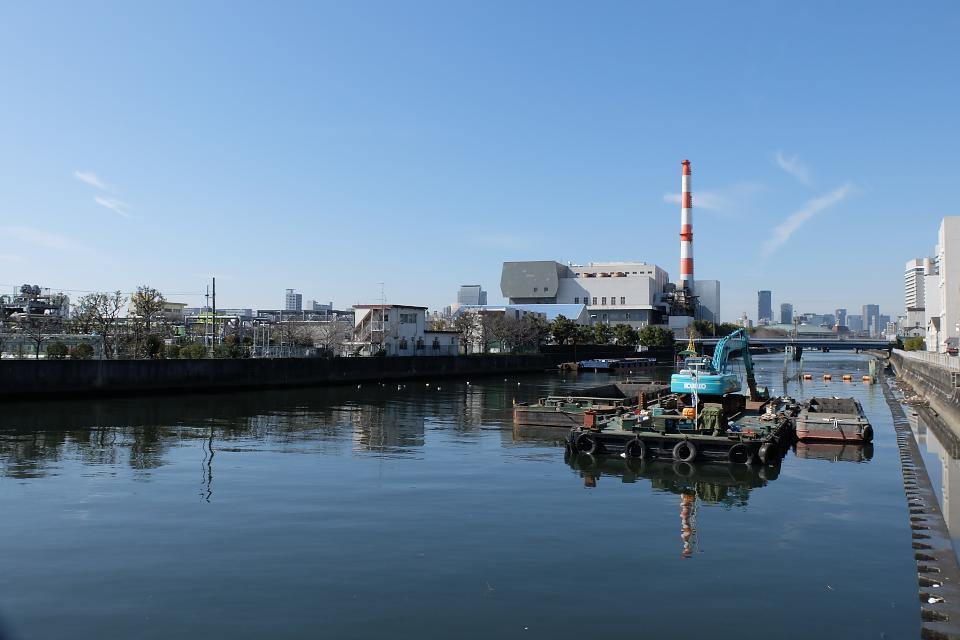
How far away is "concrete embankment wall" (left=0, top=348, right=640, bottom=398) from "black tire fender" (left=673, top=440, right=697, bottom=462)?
154ft

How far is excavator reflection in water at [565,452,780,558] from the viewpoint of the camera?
24688mm

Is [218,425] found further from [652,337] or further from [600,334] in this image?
[652,337]

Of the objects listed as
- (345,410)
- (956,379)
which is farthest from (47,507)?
(956,379)

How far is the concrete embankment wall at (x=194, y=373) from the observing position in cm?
5625

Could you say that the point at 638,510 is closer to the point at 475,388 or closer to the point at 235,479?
the point at 235,479

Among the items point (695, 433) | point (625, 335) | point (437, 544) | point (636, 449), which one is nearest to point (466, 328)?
point (625, 335)

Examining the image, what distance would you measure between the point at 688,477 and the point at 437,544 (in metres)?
13.7

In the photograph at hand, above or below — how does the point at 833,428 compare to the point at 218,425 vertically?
above

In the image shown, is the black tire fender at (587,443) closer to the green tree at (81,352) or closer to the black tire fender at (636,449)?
the black tire fender at (636,449)

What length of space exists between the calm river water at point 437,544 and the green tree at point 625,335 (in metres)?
141

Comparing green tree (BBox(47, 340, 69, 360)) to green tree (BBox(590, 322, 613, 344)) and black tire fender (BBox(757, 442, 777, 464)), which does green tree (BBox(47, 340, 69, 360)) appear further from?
→ green tree (BBox(590, 322, 613, 344))

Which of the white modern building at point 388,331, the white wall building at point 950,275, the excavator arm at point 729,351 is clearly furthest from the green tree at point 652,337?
the excavator arm at point 729,351

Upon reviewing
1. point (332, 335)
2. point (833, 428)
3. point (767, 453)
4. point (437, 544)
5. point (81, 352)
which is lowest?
point (437, 544)

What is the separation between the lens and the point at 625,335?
177750 millimetres
